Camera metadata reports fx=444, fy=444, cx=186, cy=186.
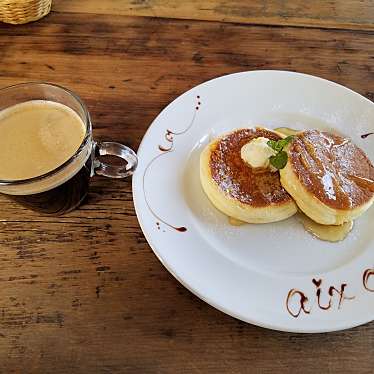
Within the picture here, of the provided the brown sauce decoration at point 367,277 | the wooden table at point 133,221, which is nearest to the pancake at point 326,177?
the brown sauce decoration at point 367,277

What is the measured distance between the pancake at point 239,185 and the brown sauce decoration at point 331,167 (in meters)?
0.07

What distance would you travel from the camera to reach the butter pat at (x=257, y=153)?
3.63ft

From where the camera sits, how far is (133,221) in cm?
116

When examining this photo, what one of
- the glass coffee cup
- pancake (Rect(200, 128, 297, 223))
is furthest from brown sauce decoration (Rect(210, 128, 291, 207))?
the glass coffee cup

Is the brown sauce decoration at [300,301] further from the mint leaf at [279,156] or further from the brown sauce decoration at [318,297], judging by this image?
the mint leaf at [279,156]

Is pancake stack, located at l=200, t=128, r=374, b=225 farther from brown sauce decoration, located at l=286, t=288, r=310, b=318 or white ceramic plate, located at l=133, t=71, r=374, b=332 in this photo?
brown sauce decoration, located at l=286, t=288, r=310, b=318

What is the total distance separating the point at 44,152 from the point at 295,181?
2.01 feet

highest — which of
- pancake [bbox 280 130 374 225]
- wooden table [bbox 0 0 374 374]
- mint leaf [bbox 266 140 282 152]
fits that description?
mint leaf [bbox 266 140 282 152]

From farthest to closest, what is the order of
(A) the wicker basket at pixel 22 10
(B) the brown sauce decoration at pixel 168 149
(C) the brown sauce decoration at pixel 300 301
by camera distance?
(A) the wicker basket at pixel 22 10
(B) the brown sauce decoration at pixel 168 149
(C) the brown sauce decoration at pixel 300 301

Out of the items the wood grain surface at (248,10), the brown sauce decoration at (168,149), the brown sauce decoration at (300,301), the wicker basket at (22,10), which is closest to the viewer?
the brown sauce decoration at (300,301)

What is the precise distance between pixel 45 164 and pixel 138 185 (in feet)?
0.74

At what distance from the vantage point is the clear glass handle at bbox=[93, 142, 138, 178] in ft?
3.59

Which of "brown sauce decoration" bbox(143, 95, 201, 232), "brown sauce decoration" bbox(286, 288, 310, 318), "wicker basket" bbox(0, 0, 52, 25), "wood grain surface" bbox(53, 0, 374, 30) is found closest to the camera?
"brown sauce decoration" bbox(286, 288, 310, 318)

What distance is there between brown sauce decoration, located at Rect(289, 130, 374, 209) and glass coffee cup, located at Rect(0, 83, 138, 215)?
16.8 inches
